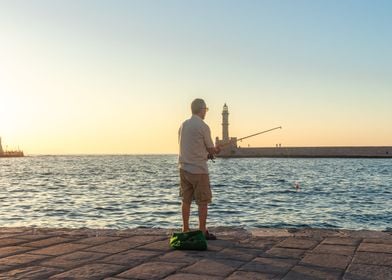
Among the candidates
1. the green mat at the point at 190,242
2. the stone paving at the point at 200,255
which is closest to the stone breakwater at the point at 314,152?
the stone paving at the point at 200,255

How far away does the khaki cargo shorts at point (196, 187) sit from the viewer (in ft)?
20.3

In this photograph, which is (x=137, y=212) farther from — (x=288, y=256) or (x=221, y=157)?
(x=221, y=157)

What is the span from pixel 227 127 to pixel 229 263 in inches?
3867

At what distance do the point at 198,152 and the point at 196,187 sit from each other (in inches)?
17.2

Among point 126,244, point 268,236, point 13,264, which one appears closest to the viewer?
point 13,264

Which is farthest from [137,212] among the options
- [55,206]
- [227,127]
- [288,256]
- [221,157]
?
[221,157]

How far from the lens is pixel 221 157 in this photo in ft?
415

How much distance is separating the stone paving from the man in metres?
0.59

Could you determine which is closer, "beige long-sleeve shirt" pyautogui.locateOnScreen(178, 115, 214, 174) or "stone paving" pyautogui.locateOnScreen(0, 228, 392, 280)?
"stone paving" pyautogui.locateOnScreen(0, 228, 392, 280)

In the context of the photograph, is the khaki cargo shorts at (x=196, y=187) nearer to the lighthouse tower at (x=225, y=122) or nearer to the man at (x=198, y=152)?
the man at (x=198, y=152)

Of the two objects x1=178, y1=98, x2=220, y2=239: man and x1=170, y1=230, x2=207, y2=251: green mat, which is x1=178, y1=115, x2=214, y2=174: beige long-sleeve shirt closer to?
x1=178, y1=98, x2=220, y2=239: man

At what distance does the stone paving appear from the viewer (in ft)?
14.7

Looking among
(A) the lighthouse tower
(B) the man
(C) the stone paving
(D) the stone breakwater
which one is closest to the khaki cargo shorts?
(B) the man

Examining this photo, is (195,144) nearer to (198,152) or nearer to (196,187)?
(198,152)
